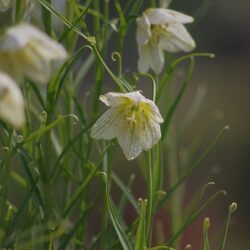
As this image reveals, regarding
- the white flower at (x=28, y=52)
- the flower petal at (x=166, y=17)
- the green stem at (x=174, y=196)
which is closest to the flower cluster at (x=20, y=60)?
the white flower at (x=28, y=52)

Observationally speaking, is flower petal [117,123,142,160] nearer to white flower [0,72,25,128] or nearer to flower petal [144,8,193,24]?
flower petal [144,8,193,24]

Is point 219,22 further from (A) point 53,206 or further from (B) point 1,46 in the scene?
(B) point 1,46

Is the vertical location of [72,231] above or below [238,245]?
above

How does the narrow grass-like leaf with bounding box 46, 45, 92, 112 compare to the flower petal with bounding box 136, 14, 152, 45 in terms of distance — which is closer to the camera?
the narrow grass-like leaf with bounding box 46, 45, 92, 112

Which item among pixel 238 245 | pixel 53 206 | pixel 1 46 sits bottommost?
pixel 238 245

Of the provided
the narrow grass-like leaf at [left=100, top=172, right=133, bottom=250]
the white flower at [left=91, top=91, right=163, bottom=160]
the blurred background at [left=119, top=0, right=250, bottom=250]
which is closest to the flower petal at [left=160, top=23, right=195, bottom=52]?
the white flower at [left=91, top=91, right=163, bottom=160]

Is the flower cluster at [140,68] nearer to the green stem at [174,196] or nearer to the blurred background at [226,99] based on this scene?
the green stem at [174,196]

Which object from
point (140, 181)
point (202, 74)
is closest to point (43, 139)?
point (140, 181)
